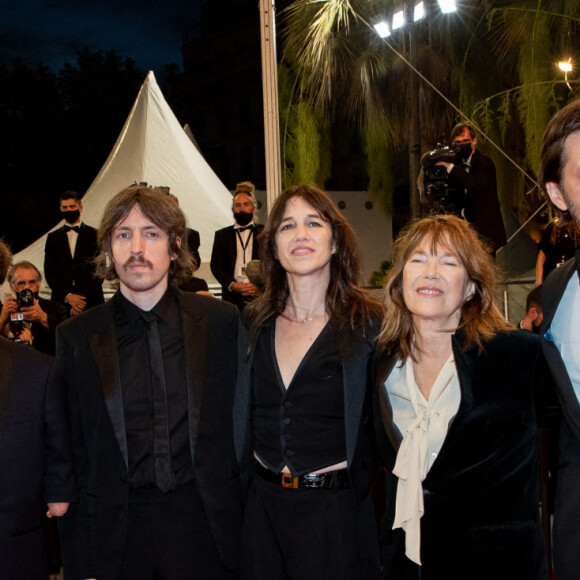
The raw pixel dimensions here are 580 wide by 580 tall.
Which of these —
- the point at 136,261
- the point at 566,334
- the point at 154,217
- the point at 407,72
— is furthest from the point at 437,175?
the point at 407,72

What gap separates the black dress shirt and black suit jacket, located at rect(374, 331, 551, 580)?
0.86 metres

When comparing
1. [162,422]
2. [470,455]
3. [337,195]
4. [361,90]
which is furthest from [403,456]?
[337,195]

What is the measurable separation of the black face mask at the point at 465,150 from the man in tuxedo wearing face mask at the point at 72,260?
313 cm

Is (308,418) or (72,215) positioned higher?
(72,215)

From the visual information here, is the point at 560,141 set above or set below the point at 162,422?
above

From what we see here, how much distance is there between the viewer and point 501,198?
1037 cm

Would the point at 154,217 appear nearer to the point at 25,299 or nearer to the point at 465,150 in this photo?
the point at 25,299

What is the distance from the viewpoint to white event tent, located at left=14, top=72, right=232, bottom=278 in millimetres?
8266

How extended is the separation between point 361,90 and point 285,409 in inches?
386

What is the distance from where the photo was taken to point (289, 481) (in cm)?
234

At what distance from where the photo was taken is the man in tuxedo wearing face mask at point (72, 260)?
5.90 metres

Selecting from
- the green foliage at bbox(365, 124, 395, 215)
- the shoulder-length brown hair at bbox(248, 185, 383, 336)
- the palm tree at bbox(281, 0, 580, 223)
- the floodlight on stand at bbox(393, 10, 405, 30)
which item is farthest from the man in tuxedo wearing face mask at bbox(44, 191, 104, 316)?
the green foliage at bbox(365, 124, 395, 215)

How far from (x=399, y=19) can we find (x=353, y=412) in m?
8.81

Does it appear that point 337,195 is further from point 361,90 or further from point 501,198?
point 501,198
